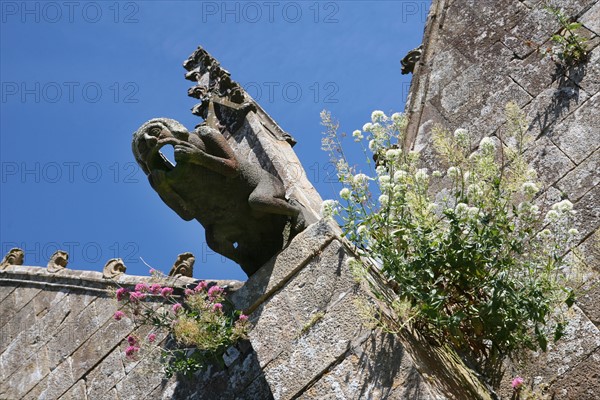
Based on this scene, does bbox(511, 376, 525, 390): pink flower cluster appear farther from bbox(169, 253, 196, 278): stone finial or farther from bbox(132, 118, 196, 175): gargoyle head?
bbox(169, 253, 196, 278): stone finial

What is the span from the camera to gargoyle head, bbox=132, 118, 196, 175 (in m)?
5.44

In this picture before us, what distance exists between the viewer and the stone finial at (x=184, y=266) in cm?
664

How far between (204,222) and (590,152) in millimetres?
2236

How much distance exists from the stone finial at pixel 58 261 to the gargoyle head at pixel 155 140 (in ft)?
8.84

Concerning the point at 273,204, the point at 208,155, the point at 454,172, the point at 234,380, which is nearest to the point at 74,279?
the point at 234,380

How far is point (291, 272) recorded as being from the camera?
507 cm

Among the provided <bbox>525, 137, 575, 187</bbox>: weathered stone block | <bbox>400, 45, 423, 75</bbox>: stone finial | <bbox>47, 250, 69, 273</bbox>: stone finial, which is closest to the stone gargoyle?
<bbox>525, 137, 575, 187</bbox>: weathered stone block

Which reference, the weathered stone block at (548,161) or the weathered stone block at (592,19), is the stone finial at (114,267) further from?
the weathered stone block at (592,19)

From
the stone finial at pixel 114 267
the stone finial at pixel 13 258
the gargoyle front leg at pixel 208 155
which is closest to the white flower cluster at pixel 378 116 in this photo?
the gargoyle front leg at pixel 208 155

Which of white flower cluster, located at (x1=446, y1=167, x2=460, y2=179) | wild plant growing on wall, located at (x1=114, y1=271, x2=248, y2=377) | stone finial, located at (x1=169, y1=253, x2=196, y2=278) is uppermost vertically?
stone finial, located at (x1=169, y1=253, x2=196, y2=278)

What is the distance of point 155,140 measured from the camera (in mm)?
5465

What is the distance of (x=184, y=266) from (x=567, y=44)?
2.89 metres

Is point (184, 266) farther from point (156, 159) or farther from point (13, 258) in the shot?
point (13, 258)

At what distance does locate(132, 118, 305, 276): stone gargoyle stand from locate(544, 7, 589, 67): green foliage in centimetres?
202
